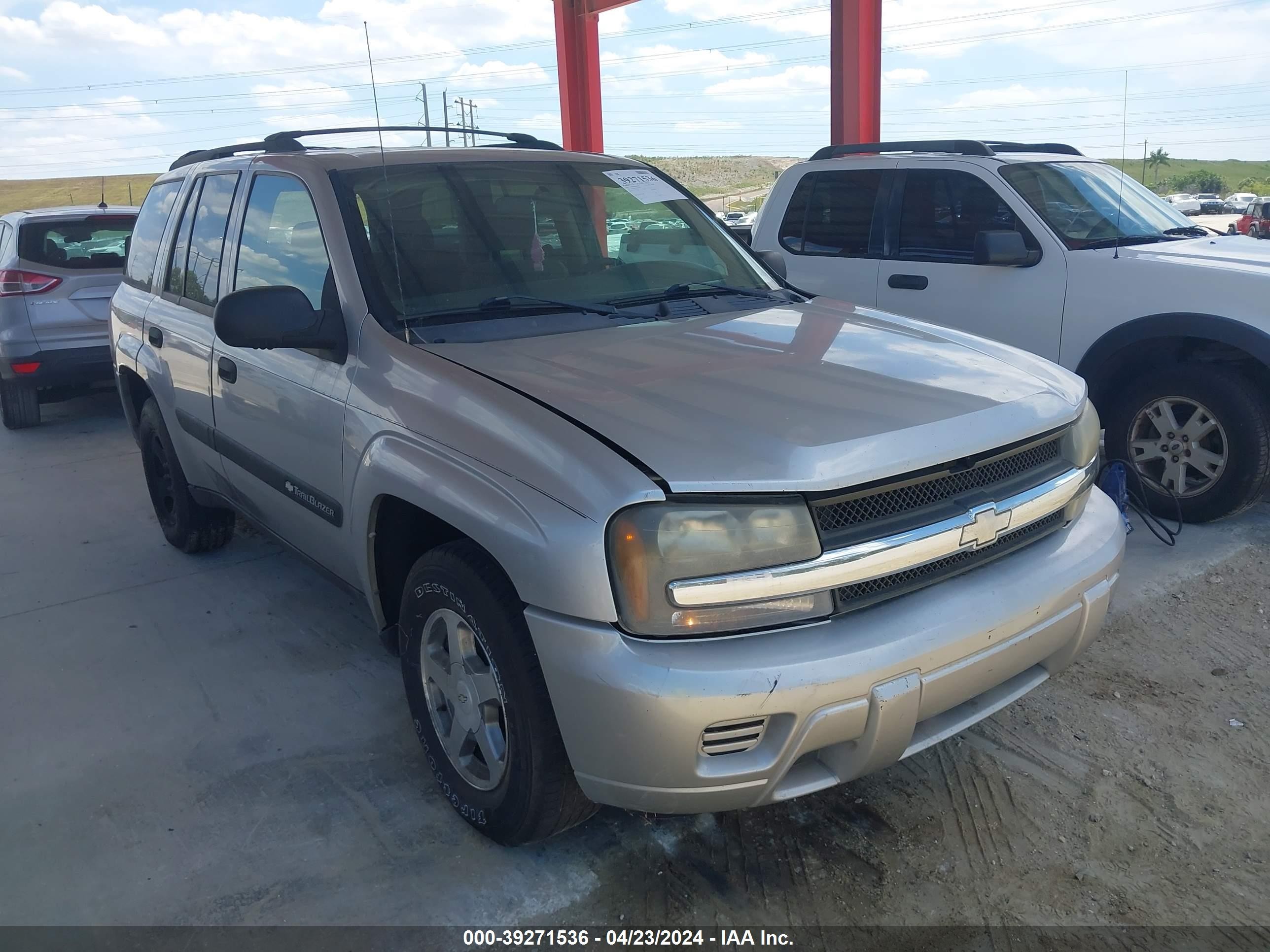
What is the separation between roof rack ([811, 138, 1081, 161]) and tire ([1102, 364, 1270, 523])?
1.69 metres

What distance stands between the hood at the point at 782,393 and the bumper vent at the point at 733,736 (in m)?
0.47

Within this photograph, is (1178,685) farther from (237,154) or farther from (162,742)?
(237,154)

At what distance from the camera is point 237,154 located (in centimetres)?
407

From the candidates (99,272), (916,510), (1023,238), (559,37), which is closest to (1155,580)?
(1023,238)

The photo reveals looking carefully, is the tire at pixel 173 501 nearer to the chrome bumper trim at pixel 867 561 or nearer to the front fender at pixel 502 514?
the front fender at pixel 502 514

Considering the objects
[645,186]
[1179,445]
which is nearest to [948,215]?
[1179,445]

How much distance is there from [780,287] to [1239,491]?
2.57 metres

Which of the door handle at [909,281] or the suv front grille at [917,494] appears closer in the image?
the suv front grille at [917,494]

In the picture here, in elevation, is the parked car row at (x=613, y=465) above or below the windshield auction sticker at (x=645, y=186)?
below

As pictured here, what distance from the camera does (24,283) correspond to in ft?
25.0

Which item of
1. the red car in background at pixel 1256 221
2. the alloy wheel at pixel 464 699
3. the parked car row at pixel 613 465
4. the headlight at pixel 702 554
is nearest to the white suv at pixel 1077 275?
the parked car row at pixel 613 465

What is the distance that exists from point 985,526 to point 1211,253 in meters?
3.46

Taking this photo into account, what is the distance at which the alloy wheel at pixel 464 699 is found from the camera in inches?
95.4

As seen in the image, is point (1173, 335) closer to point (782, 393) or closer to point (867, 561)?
point (782, 393)
